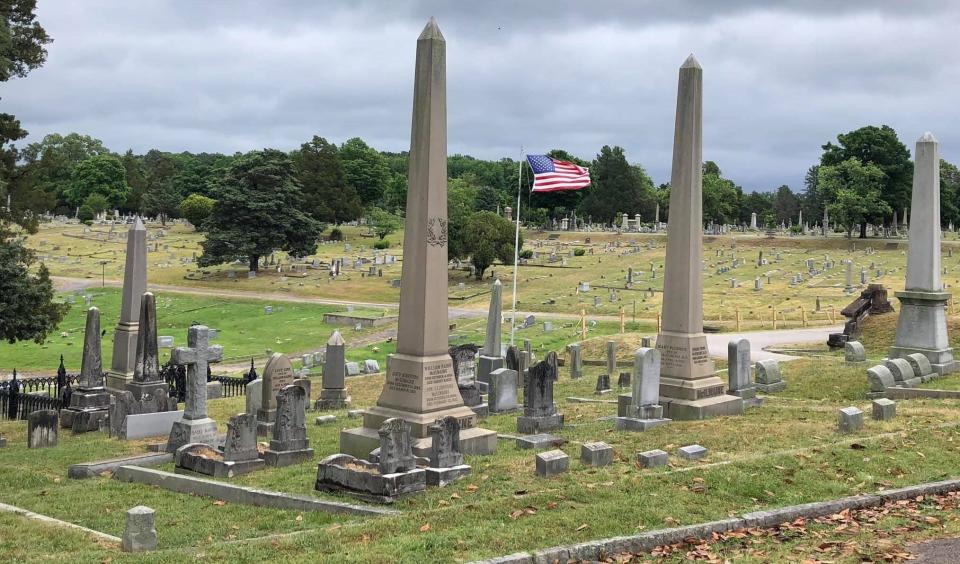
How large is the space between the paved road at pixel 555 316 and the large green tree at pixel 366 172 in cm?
5293

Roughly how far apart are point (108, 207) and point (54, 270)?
5310cm

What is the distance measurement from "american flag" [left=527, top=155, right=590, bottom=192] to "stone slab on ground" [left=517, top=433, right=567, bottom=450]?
15.6 m

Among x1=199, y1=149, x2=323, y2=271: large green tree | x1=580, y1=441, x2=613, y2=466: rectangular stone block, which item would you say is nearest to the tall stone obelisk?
x1=580, y1=441, x2=613, y2=466: rectangular stone block

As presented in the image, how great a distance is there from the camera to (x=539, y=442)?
480 inches

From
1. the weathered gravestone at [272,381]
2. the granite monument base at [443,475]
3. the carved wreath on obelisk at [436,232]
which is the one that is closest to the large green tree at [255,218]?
the weathered gravestone at [272,381]

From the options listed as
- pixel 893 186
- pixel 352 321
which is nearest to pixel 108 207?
pixel 352 321

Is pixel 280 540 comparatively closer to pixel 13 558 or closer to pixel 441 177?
pixel 13 558

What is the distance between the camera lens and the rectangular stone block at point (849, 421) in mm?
12203

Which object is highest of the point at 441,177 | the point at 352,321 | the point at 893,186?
the point at 893,186

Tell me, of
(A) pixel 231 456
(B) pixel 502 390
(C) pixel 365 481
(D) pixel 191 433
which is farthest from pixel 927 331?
(D) pixel 191 433

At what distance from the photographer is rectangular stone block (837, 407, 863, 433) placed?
12203 mm

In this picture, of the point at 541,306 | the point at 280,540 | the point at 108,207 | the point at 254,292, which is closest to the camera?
the point at 280,540

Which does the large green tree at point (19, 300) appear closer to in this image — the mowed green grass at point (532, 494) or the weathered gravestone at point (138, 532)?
the mowed green grass at point (532, 494)

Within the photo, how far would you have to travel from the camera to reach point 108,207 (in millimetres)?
115812
